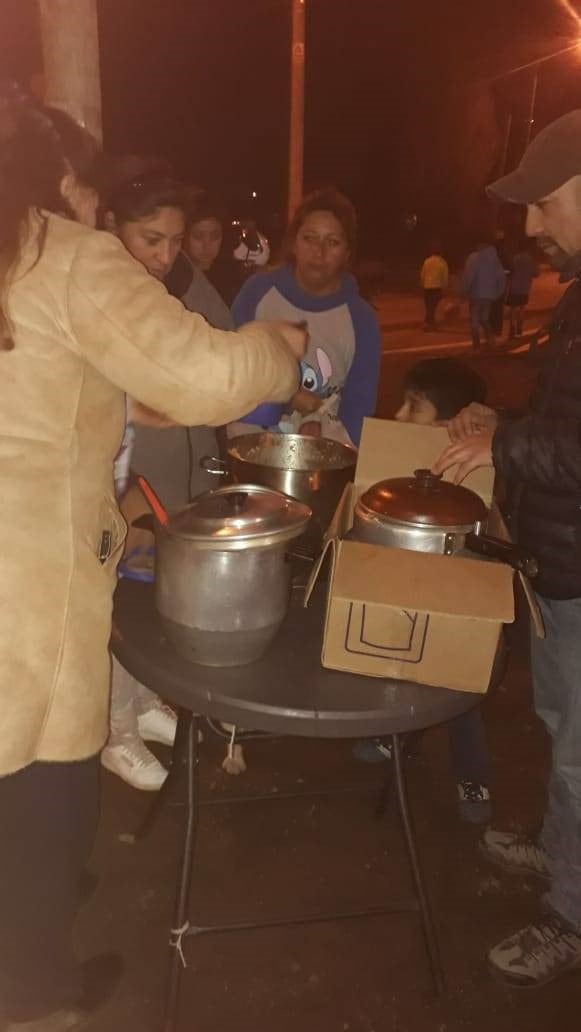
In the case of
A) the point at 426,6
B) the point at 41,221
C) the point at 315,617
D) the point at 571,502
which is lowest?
the point at 315,617

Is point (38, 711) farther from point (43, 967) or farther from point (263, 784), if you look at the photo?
point (263, 784)

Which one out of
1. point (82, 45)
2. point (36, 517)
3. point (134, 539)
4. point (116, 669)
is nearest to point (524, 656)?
point (116, 669)

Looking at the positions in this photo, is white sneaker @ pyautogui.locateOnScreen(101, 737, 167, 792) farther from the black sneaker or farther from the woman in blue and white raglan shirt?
the woman in blue and white raglan shirt

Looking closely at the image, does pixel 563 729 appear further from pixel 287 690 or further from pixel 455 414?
pixel 455 414

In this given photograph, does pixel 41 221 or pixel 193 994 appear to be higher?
pixel 41 221

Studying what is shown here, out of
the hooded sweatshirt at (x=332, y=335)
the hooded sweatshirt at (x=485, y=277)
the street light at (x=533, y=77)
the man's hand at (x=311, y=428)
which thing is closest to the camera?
the man's hand at (x=311, y=428)

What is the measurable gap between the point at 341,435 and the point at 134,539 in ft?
3.70

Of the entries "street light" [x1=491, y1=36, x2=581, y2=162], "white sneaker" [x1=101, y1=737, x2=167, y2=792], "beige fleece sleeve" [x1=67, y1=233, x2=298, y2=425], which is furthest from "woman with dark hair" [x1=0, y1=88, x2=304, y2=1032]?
"street light" [x1=491, y1=36, x2=581, y2=162]

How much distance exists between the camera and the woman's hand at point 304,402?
257 centimetres

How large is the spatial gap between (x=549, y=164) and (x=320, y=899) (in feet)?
6.60

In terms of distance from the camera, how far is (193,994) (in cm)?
202

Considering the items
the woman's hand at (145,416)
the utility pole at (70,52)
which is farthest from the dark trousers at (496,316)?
the woman's hand at (145,416)

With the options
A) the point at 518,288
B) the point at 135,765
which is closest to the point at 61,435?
the point at 135,765

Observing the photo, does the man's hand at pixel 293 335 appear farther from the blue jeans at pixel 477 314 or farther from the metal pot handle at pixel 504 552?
the blue jeans at pixel 477 314
